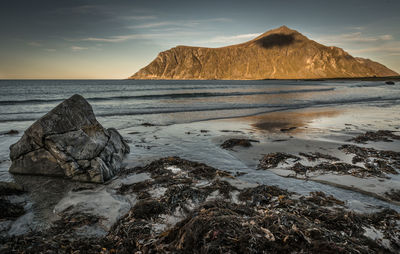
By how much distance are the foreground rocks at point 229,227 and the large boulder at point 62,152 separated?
168 cm

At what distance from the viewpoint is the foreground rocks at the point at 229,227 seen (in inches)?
98.5

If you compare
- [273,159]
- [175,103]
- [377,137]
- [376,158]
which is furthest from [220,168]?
[175,103]

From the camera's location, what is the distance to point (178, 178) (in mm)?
5156

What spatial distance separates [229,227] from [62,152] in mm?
4935

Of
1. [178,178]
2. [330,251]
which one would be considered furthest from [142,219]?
[330,251]

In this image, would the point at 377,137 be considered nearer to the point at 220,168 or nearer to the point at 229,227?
the point at 220,168

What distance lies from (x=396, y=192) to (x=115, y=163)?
269 inches

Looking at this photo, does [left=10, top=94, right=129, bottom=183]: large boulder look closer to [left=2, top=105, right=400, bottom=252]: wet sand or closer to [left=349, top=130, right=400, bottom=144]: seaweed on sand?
[left=2, top=105, right=400, bottom=252]: wet sand

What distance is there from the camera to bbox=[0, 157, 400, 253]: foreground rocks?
8.21ft

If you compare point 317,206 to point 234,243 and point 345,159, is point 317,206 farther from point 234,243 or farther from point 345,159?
point 345,159

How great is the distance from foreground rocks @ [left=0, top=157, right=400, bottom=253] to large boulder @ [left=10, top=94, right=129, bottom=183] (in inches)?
66.2

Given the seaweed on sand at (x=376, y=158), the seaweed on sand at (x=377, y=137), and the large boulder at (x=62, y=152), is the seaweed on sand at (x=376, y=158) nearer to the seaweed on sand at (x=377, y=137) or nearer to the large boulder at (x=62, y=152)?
the seaweed on sand at (x=377, y=137)

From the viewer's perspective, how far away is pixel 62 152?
541 cm

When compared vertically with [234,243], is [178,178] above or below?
below
